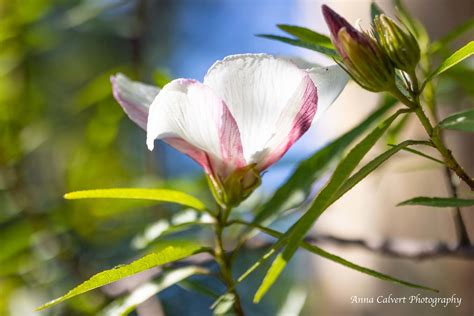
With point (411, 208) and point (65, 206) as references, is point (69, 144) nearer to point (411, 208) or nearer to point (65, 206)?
point (65, 206)

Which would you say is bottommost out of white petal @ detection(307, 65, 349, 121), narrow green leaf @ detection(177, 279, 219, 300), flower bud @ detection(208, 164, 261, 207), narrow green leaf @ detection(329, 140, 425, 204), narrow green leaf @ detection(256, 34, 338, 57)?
narrow green leaf @ detection(177, 279, 219, 300)

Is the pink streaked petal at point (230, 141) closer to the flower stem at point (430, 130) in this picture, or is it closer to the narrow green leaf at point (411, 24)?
the flower stem at point (430, 130)

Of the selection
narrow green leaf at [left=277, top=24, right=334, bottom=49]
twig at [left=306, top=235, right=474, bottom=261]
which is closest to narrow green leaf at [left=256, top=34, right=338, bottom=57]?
narrow green leaf at [left=277, top=24, right=334, bottom=49]

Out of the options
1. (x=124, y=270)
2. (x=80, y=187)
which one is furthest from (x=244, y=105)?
(x=80, y=187)

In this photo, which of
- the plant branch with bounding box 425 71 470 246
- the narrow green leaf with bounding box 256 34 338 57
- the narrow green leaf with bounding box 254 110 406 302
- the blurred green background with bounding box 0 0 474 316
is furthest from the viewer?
the blurred green background with bounding box 0 0 474 316

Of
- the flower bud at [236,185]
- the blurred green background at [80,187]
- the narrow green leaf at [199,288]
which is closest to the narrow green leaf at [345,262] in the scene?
the flower bud at [236,185]

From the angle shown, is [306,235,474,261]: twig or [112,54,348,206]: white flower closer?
[112,54,348,206]: white flower

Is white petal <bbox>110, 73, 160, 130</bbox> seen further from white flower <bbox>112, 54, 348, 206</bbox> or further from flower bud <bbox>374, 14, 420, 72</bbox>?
flower bud <bbox>374, 14, 420, 72</bbox>
